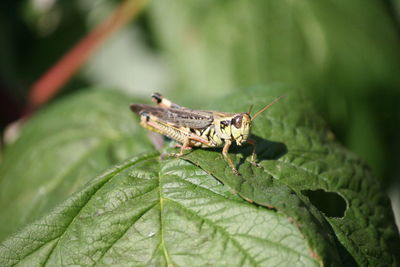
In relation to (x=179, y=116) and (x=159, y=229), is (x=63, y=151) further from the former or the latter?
(x=159, y=229)

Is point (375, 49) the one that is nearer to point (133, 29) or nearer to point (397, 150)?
point (397, 150)

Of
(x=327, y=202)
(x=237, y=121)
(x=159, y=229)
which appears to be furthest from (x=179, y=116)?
(x=159, y=229)

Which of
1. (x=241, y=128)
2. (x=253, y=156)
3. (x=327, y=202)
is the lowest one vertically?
(x=327, y=202)

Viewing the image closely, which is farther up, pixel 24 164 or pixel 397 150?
pixel 24 164

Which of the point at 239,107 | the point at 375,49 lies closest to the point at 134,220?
the point at 239,107

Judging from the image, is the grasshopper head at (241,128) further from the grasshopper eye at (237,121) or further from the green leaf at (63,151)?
the green leaf at (63,151)

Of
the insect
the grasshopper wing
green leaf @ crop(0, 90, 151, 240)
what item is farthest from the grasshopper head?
green leaf @ crop(0, 90, 151, 240)

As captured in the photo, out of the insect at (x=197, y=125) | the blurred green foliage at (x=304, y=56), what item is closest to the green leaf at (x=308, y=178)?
the insect at (x=197, y=125)
